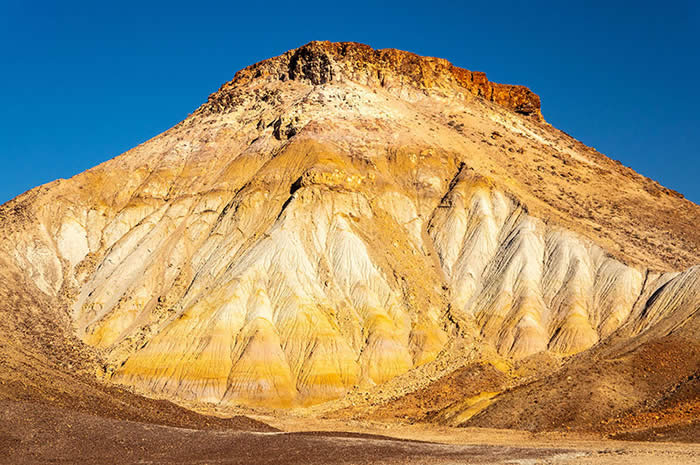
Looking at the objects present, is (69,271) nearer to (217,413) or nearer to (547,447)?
(217,413)

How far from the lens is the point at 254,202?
7025cm

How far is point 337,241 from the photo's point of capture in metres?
64.6

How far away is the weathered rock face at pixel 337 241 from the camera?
55.2 m

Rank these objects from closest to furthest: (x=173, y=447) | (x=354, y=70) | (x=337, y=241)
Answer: (x=173, y=447) < (x=337, y=241) < (x=354, y=70)

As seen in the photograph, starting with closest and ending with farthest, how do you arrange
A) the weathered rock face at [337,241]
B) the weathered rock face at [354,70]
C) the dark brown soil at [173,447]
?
1. the dark brown soil at [173,447]
2. the weathered rock face at [337,241]
3. the weathered rock face at [354,70]

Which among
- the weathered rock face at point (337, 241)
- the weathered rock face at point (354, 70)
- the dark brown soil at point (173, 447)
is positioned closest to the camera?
the dark brown soil at point (173, 447)

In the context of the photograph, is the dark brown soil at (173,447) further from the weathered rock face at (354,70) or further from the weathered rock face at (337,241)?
the weathered rock face at (354,70)

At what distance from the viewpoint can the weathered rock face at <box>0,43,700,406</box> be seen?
55.2m

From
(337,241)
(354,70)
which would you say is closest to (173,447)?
(337,241)

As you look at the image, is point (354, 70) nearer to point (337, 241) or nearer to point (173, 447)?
point (337, 241)

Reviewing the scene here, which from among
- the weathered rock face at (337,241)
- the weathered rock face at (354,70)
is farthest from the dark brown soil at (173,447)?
the weathered rock face at (354,70)

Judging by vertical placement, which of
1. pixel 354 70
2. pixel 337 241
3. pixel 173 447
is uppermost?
pixel 354 70

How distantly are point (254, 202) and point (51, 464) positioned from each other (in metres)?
46.3

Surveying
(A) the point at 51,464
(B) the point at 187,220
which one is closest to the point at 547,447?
(A) the point at 51,464
